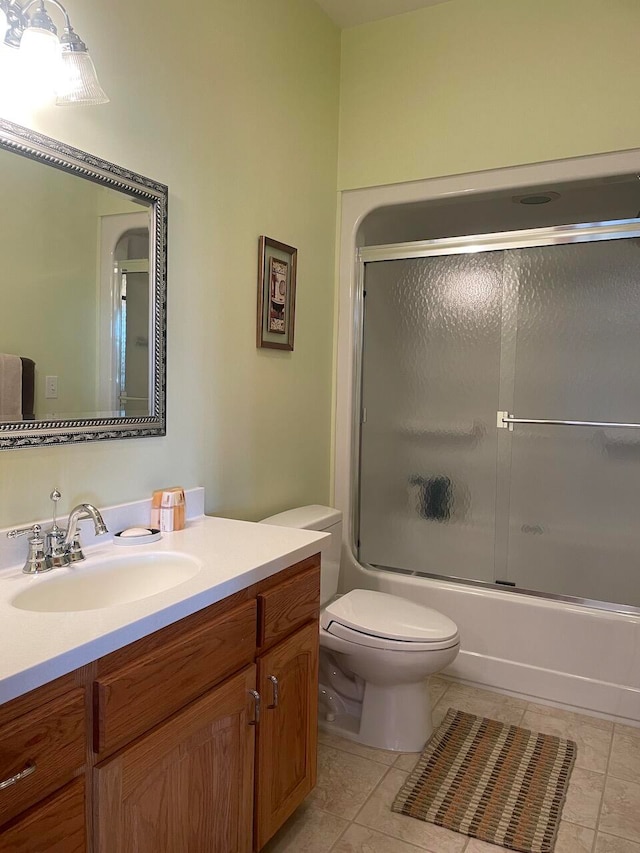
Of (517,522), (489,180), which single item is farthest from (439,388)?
(489,180)

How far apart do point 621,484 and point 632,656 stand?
0.65m

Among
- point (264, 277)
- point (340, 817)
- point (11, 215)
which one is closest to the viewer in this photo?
point (11, 215)

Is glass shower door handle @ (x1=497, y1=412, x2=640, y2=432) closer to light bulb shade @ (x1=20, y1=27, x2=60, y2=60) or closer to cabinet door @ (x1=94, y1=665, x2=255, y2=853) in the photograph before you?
cabinet door @ (x1=94, y1=665, x2=255, y2=853)

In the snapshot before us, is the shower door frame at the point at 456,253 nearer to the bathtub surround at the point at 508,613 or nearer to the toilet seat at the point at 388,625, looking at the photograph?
the bathtub surround at the point at 508,613

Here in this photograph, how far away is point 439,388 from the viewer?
2.81 meters

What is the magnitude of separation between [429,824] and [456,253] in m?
2.10

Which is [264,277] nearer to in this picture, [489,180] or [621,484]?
[489,180]

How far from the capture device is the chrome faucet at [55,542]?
1.40 metres

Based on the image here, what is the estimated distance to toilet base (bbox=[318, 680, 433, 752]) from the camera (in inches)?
85.4

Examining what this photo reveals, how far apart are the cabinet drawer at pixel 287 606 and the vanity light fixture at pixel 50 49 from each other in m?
1.21

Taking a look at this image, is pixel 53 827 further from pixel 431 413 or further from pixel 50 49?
pixel 431 413

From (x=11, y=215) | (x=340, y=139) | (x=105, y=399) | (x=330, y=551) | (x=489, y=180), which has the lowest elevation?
(x=330, y=551)

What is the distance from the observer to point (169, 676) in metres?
1.20

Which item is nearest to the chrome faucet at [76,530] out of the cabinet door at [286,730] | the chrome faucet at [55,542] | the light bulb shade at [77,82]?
the chrome faucet at [55,542]
